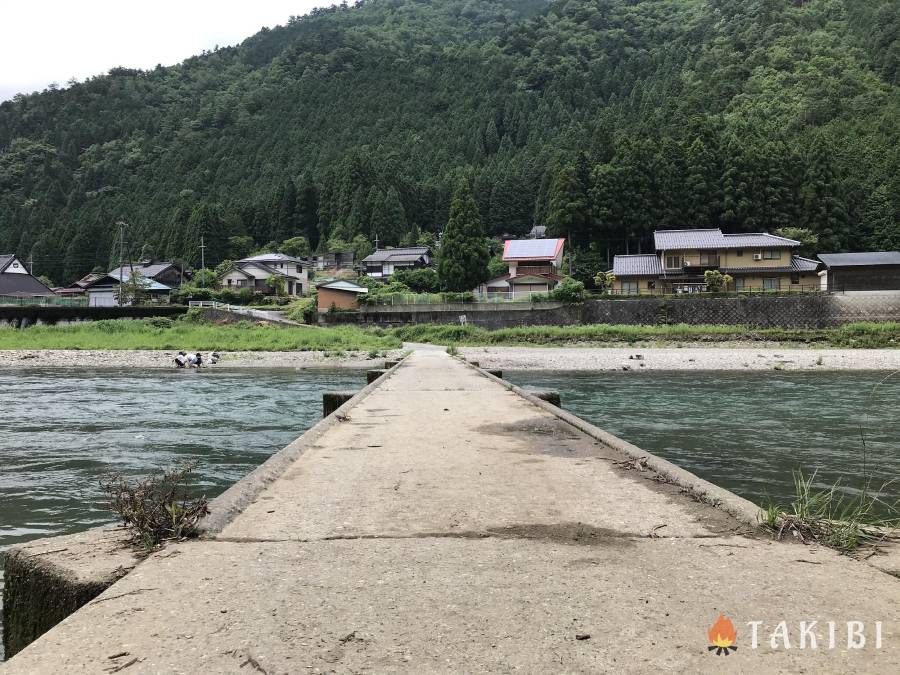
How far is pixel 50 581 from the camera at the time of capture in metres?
2.26

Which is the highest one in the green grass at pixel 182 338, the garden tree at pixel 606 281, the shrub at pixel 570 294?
the garden tree at pixel 606 281

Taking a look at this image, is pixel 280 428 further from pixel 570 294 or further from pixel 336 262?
Answer: pixel 336 262

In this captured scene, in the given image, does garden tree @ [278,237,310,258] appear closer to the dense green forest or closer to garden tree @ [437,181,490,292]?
the dense green forest

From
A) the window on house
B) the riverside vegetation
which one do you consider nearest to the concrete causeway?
the riverside vegetation

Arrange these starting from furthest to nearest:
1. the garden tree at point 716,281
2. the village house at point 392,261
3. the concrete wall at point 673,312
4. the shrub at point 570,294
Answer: the village house at point 392,261
the garden tree at point 716,281
the shrub at point 570,294
the concrete wall at point 673,312

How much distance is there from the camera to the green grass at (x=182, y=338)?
2834 centimetres

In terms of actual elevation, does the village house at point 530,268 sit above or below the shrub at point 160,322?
above

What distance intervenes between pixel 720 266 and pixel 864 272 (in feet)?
26.3

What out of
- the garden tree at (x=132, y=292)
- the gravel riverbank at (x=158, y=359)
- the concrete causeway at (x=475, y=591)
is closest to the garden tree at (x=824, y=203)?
the gravel riverbank at (x=158, y=359)

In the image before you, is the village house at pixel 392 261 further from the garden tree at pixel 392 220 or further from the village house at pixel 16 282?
the village house at pixel 16 282

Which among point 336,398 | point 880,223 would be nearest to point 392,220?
point 880,223

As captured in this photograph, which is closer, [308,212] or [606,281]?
[606,281]

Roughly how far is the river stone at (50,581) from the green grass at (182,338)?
2467cm

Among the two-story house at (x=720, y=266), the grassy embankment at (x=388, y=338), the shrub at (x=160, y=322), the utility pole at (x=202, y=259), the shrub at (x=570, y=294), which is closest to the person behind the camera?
the grassy embankment at (x=388, y=338)
